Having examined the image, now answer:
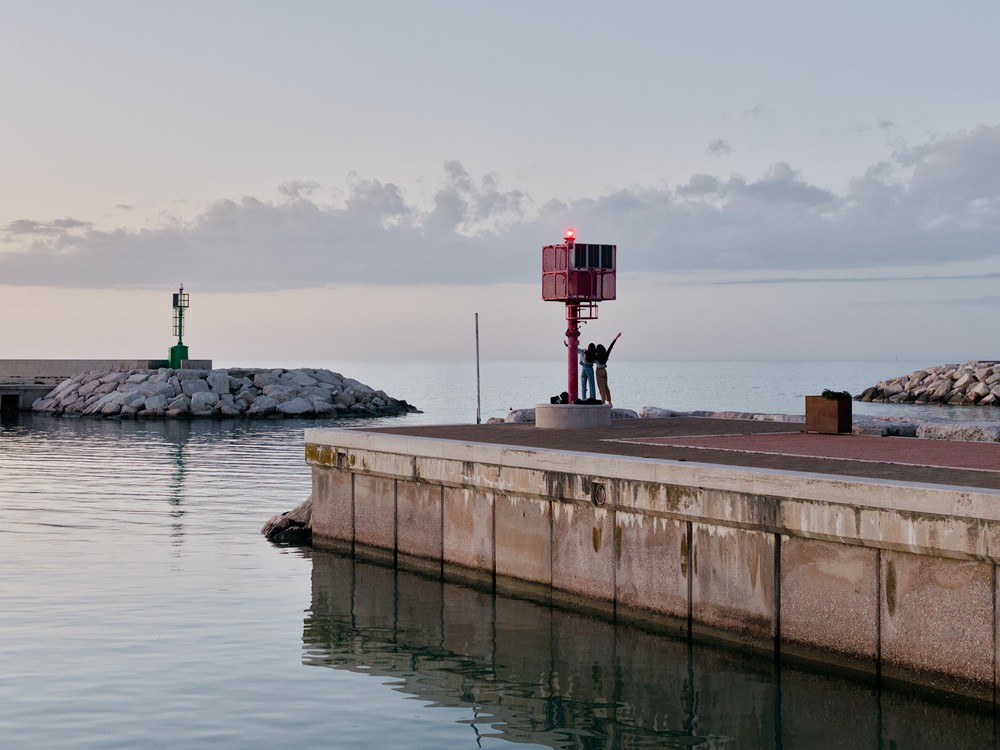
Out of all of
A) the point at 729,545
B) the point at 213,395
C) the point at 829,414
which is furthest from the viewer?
the point at 213,395

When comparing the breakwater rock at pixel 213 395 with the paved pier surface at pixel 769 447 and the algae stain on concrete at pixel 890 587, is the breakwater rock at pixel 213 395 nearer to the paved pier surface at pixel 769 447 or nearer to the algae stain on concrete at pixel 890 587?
the paved pier surface at pixel 769 447

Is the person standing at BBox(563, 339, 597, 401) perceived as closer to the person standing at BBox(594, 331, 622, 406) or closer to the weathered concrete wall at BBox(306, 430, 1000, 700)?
the person standing at BBox(594, 331, 622, 406)

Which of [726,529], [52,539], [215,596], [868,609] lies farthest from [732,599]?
[52,539]

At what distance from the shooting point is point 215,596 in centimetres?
1627

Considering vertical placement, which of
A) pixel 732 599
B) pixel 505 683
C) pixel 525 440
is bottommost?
pixel 505 683

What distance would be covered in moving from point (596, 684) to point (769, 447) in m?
5.88

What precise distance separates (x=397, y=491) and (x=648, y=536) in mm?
5444

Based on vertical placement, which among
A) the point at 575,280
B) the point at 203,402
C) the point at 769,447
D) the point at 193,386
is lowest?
the point at 769,447

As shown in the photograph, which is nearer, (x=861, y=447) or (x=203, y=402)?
(x=861, y=447)

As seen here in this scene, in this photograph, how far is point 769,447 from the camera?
17203 millimetres

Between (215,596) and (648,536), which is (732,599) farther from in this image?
(215,596)

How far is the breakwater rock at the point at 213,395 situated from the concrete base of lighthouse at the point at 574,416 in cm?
4158

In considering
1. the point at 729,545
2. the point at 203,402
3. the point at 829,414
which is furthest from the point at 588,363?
the point at 203,402

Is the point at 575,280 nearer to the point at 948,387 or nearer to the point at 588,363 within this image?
the point at 588,363
